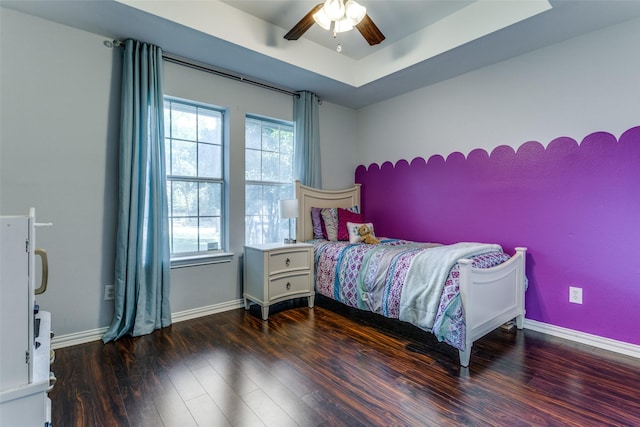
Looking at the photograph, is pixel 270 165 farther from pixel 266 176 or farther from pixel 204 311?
pixel 204 311

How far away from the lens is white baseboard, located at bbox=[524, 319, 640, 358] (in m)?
2.21

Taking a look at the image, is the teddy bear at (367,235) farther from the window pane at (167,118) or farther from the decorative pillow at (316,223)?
the window pane at (167,118)

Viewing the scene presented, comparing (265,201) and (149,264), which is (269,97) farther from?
(149,264)

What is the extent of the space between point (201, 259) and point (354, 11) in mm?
2402

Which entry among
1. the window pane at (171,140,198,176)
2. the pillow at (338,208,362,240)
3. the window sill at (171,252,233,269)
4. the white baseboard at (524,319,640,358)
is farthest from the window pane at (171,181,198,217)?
the white baseboard at (524,319,640,358)

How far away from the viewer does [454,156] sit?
3.25 meters

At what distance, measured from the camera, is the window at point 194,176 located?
292 centimetres

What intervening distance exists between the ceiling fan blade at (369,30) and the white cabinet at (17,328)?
2.15 metres

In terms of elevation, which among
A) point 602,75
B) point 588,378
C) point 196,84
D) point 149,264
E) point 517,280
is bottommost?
point 588,378

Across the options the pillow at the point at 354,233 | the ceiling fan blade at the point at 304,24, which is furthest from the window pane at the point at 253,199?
the ceiling fan blade at the point at 304,24

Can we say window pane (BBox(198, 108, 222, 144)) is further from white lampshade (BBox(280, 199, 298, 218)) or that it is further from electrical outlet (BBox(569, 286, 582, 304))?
electrical outlet (BBox(569, 286, 582, 304))

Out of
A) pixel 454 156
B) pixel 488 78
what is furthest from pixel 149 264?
pixel 488 78

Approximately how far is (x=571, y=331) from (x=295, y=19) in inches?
136

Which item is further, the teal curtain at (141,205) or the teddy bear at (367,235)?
the teddy bear at (367,235)
